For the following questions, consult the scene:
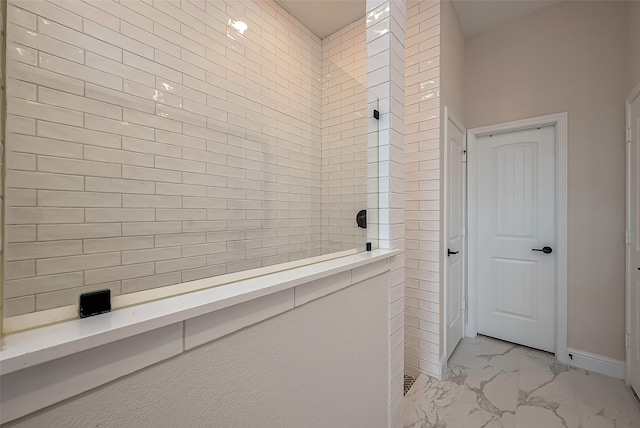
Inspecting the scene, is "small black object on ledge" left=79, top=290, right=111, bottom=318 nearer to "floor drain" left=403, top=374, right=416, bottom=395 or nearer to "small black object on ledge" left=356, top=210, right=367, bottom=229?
"small black object on ledge" left=356, top=210, right=367, bottom=229

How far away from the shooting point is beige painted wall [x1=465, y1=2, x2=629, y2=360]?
194 centimetres

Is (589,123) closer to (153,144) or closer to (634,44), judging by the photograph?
(634,44)

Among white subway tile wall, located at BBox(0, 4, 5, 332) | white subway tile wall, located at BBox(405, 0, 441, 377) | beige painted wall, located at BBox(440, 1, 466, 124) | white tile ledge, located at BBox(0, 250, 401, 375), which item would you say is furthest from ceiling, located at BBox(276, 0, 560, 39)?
white tile ledge, located at BBox(0, 250, 401, 375)

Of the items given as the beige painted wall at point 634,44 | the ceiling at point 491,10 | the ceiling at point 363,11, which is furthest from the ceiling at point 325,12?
the beige painted wall at point 634,44

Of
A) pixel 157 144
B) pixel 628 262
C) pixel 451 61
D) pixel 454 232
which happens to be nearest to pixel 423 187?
pixel 454 232

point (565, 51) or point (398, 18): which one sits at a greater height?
point (565, 51)

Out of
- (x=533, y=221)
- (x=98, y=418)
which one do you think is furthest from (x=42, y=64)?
(x=533, y=221)

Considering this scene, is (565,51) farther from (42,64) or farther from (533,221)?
(42,64)

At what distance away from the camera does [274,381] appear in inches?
29.6

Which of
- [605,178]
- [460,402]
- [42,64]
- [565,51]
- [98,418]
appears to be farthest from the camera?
[565,51]

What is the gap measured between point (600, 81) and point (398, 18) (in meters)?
1.84

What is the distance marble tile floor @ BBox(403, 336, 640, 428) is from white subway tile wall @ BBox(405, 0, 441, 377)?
233 millimetres

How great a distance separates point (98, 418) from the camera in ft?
1.48

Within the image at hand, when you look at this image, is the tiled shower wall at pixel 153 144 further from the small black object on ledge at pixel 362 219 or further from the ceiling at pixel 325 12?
the small black object on ledge at pixel 362 219
